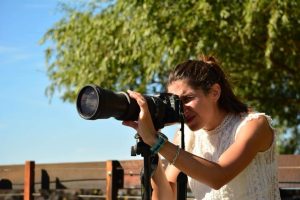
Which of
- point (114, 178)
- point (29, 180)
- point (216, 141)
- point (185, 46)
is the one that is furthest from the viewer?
point (185, 46)

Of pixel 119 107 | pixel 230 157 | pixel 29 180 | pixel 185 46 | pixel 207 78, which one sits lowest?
pixel 29 180

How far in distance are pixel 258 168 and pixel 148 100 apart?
1.79 feet

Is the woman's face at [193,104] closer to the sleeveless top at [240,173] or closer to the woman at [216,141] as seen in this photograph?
the woman at [216,141]

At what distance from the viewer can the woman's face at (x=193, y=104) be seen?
2.51m

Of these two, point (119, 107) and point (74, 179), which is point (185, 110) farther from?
point (74, 179)

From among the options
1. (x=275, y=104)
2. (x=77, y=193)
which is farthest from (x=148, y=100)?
(x=275, y=104)

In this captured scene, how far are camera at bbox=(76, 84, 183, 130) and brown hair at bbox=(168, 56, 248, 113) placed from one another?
0.16 metres

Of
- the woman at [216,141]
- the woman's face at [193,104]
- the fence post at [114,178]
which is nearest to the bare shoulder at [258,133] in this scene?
the woman at [216,141]

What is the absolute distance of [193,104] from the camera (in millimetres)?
2514

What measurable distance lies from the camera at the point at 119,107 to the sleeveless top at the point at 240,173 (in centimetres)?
30

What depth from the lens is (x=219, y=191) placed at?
2.59 m

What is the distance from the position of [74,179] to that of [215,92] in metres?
3.99

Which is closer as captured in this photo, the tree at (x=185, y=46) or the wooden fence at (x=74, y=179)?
the wooden fence at (x=74, y=179)

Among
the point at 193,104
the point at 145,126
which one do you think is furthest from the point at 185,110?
the point at 145,126
